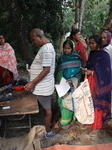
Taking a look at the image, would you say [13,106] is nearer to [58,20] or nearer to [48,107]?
[48,107]

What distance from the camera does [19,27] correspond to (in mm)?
5629

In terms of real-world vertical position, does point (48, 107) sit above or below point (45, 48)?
below

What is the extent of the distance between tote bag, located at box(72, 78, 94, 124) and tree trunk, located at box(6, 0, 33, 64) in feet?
13.8

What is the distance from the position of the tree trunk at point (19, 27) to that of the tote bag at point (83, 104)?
4.20 meters

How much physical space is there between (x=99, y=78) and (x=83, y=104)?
522mm

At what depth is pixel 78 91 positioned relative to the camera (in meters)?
2.39

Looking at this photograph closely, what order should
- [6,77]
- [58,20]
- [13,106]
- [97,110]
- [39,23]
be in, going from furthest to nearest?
[58,20] → [39,23] → [6,77] → [97,110] → [13,106]

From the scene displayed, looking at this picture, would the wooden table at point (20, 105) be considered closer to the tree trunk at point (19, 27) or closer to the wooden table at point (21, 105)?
the wooden table at point (21, 105)

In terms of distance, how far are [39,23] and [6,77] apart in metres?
4.61

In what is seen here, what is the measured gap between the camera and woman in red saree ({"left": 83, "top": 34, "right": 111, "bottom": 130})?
89.7 inches

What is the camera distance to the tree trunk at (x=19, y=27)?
5.26 m

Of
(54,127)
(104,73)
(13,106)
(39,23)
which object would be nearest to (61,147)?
(54,127)

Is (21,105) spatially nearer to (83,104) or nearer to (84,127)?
(83,104)

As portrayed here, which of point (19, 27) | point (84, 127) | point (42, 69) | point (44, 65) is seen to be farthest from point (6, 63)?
point (19, 27)
